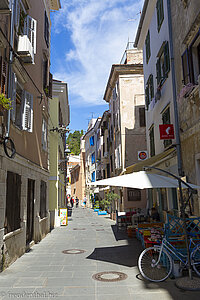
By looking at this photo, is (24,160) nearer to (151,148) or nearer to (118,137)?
(151,148)

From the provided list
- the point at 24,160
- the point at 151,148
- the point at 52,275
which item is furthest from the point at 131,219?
the point at 52,275

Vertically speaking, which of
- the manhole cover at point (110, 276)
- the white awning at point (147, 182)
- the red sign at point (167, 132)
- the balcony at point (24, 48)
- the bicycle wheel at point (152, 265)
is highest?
the balcony at point (24, 48)

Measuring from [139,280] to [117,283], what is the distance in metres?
0.54

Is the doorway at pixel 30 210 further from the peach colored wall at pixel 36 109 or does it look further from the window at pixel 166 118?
the window at pixel 166 118

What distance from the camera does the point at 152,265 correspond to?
238 inches

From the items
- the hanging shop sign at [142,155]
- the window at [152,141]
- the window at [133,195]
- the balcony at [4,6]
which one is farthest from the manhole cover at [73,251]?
the window at [133,195]

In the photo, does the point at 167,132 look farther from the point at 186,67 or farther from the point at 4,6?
the point at 4,6

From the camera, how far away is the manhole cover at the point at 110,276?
620cm

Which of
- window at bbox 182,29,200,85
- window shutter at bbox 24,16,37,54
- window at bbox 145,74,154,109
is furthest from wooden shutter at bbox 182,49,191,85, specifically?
window at bbox 145,74,154,109

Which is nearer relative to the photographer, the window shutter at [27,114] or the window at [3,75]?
the window at [3,75]

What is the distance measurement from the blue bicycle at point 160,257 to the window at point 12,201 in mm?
3856

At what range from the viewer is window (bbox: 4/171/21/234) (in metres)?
7.65

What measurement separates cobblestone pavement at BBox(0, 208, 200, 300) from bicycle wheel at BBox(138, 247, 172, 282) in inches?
7.4

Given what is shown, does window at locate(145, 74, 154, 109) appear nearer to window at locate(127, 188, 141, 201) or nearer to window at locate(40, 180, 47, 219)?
window at locate(40, 180, 47, 219)
